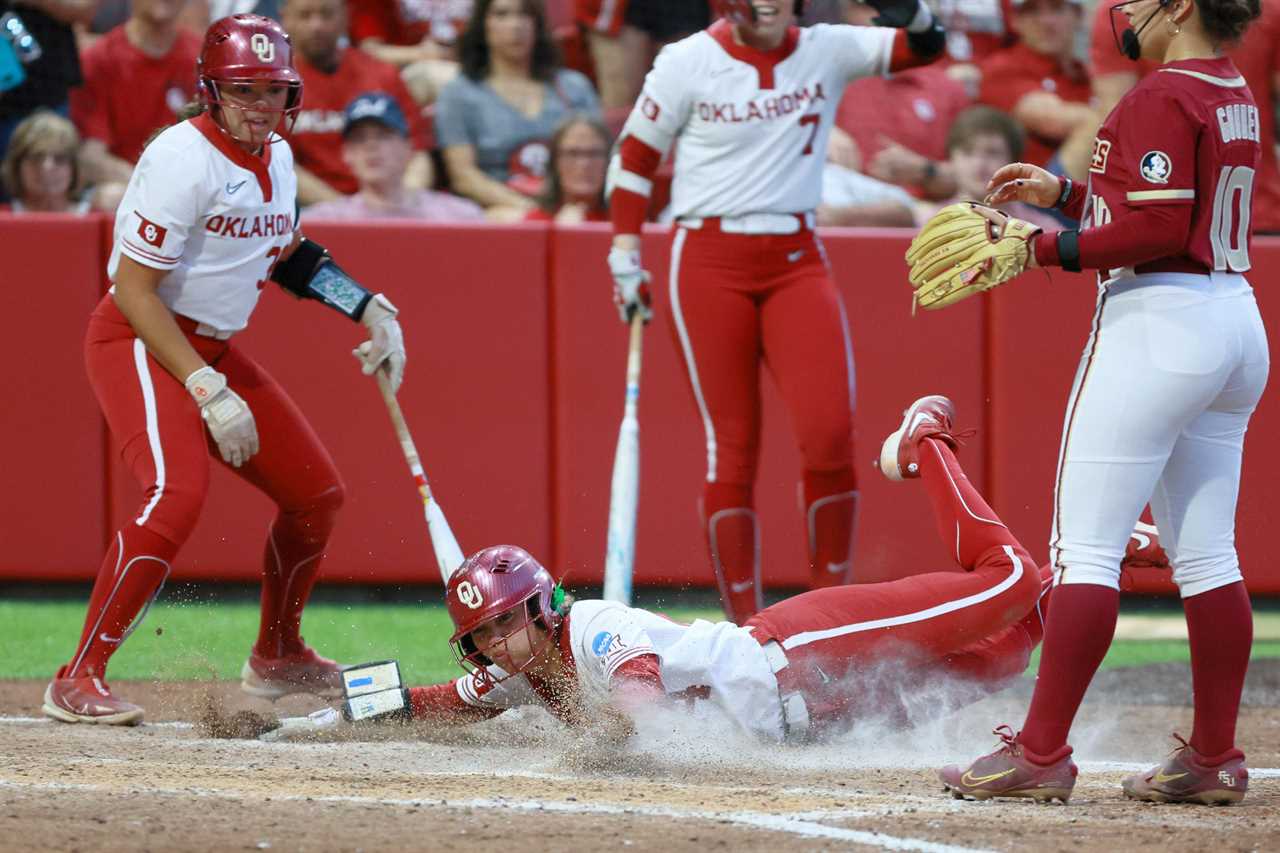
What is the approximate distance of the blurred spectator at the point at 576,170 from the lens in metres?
8.15

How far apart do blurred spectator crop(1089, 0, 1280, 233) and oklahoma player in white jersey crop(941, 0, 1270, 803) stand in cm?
417

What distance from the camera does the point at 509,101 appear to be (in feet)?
28.3

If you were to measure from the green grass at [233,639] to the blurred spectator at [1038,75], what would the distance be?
2618 millimetres

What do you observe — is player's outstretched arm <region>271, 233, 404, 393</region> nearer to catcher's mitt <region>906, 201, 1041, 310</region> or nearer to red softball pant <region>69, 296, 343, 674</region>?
red softball pant <region>69, 296, 343, 674</region>

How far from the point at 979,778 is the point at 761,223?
2621mm

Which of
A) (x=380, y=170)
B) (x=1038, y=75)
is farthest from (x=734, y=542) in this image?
(x=1038, y=75)

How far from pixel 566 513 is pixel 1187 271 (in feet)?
13.4

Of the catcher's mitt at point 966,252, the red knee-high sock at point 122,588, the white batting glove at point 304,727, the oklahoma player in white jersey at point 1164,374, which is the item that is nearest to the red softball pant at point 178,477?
the red knee-high sock at point 122,588

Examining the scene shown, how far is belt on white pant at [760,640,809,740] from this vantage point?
15.2 ft

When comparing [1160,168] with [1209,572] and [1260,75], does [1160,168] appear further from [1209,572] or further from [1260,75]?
[1260,75]

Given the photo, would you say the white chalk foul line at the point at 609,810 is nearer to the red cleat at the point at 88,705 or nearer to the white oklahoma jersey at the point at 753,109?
the red cleat at the point at 88,705

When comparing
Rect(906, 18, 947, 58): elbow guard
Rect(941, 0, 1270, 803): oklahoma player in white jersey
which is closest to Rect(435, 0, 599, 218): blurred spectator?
Rect(906, 18, 947, 58): elbow guard

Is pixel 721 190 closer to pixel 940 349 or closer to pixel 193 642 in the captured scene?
pixel 940 349

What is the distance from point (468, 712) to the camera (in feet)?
16.0
